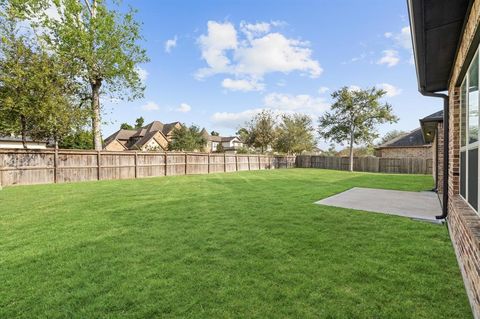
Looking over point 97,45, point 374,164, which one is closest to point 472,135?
point 97,45

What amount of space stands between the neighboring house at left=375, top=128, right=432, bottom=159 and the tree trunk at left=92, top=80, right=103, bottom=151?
1032 inches

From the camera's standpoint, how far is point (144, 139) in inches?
1433

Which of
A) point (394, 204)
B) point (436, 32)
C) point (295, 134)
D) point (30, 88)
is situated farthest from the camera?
point (295, 134)

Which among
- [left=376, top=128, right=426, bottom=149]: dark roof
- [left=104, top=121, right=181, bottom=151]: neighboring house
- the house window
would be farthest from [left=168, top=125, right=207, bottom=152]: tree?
the house window

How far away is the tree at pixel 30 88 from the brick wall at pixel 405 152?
2731cm

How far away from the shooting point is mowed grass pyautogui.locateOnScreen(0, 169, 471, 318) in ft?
7.30

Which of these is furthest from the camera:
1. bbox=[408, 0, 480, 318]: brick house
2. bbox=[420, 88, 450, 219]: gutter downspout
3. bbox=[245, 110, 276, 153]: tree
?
bbox=[245, 110, 276, 153]: tree

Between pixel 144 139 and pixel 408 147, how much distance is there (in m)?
32.1

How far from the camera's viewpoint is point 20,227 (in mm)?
4598

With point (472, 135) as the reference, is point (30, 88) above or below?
above

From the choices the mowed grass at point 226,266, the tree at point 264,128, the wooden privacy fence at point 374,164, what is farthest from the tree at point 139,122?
the mowed grass at point 226,266

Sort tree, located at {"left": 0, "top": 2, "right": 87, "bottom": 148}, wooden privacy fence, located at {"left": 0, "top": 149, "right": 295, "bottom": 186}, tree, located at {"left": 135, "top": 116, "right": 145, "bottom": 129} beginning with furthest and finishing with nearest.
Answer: tree, located at {"left": 135, "top": 116, "right": 145, "bottom": 129} → tree, located at {"left": 0, "top": 2, "right": 87, "bottom": 148} → wooden privacy fence, located at {"left": 0, "top": 149, "right": 295, "bottom": 186}

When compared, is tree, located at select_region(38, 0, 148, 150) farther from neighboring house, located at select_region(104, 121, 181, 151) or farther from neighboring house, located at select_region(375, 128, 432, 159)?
neighboring house, located at select_region(375, 128, 432, 159)

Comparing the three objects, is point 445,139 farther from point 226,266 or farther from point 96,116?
point 96,116
